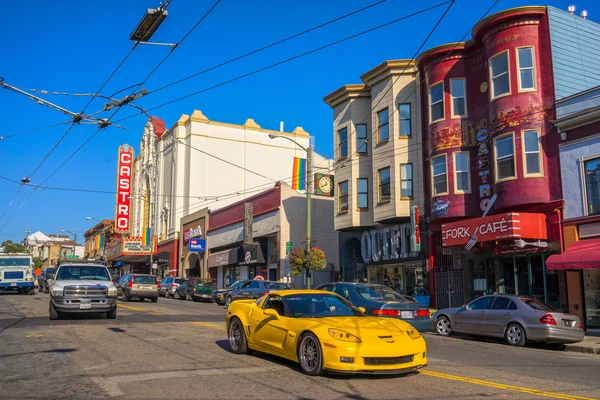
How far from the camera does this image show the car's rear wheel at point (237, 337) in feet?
33.7

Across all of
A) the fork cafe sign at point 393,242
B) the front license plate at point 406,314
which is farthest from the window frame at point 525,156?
the front license plate at point 406,314

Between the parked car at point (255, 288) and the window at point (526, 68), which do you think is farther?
the parked car at point (255, 288)

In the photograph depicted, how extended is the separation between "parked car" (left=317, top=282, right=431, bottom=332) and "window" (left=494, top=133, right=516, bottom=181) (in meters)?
9.08

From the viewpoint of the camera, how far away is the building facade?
87.9 feet

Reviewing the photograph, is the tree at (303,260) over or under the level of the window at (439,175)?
under

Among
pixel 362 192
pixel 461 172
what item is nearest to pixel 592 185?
pixel 461 172

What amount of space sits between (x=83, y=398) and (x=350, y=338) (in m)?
3.52

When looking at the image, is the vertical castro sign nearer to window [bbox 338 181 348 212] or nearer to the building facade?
the building facade

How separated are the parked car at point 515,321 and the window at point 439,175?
819cm

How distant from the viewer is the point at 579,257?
58.2 feet

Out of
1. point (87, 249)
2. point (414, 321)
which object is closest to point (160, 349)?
point (414, 321)

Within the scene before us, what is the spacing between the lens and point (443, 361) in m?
10.5

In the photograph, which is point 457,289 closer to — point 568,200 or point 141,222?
point 568,200

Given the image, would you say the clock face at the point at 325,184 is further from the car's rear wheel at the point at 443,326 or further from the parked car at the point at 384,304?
the parked car at the point at 384,304
